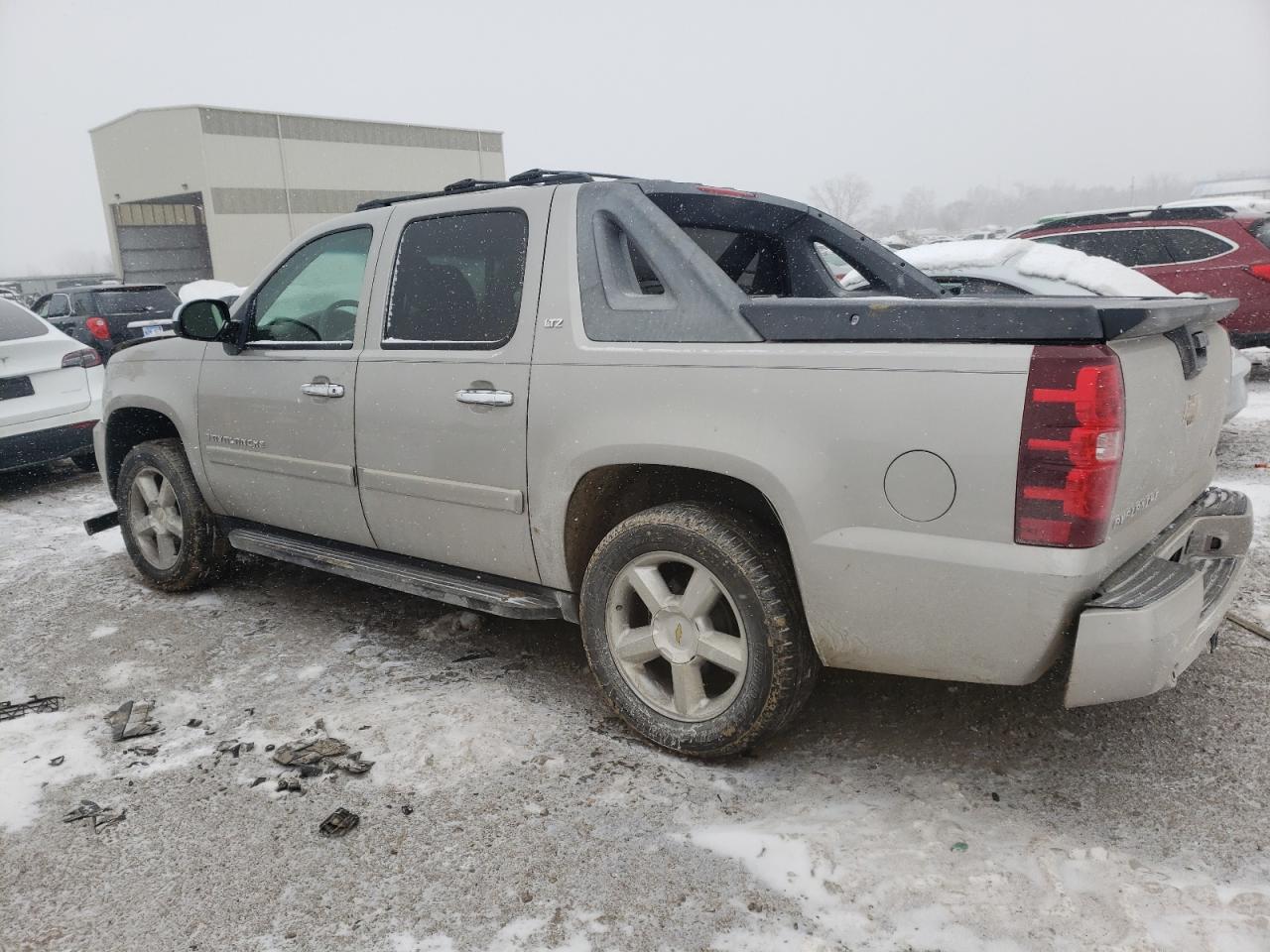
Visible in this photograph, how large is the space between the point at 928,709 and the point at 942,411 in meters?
1.40

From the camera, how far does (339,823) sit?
103 inches

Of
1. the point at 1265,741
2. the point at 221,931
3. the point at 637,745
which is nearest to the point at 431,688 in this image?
the point at 637,745

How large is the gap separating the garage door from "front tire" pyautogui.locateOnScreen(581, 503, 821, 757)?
132 ft

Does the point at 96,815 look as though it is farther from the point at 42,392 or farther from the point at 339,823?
the point at 42,392

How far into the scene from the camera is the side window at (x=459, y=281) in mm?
3195

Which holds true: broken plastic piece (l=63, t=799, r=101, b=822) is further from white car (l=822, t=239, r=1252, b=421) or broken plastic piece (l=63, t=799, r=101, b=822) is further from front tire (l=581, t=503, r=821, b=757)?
white car (l=822, t=239, r=1252, b=421)

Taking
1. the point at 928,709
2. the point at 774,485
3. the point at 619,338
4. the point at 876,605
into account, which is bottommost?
the point at 928,709

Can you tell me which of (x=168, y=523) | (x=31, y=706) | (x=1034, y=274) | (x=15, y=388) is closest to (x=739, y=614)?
(x=31, y=706)

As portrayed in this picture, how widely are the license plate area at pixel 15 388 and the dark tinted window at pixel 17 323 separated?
401 mm

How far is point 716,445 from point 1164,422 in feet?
3.93

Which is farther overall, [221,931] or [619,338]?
[619,338]

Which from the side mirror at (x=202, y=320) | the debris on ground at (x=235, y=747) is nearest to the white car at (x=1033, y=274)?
the side mirror at (x=202, y=320)

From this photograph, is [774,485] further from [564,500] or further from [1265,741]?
[1265,741]

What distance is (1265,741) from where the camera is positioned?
2.82 metres
